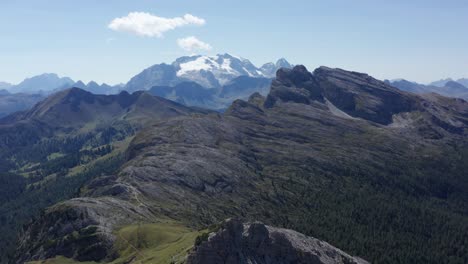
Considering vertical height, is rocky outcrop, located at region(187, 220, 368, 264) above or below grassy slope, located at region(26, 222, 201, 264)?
above

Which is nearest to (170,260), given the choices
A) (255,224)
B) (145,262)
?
(145,262)

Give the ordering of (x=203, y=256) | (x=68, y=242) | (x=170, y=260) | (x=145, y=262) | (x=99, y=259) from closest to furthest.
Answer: (x=203, y=256)
(x=170, y=260)
(x=145, y=262)
(x=99, y=259)
(x=68, y=242)

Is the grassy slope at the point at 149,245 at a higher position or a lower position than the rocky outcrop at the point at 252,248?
lower

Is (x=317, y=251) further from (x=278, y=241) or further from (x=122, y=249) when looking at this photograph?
(x=122, y=249)

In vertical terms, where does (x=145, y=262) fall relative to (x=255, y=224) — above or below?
below

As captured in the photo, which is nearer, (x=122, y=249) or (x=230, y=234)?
(x=230, y=234)

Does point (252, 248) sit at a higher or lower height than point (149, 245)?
higher

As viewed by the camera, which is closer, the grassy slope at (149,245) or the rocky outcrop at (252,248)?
the rocky outcrop at (252,248)

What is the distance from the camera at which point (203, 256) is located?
13888cm

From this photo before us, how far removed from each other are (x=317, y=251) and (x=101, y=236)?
88.6m

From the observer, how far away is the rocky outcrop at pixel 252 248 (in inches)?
5531

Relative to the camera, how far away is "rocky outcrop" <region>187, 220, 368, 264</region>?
461 feet

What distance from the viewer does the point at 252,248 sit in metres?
151

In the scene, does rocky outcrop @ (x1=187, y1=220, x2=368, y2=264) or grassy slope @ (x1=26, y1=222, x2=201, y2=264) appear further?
grassy slope @ (x1=26, y1=222, x2=201, y2=264)
